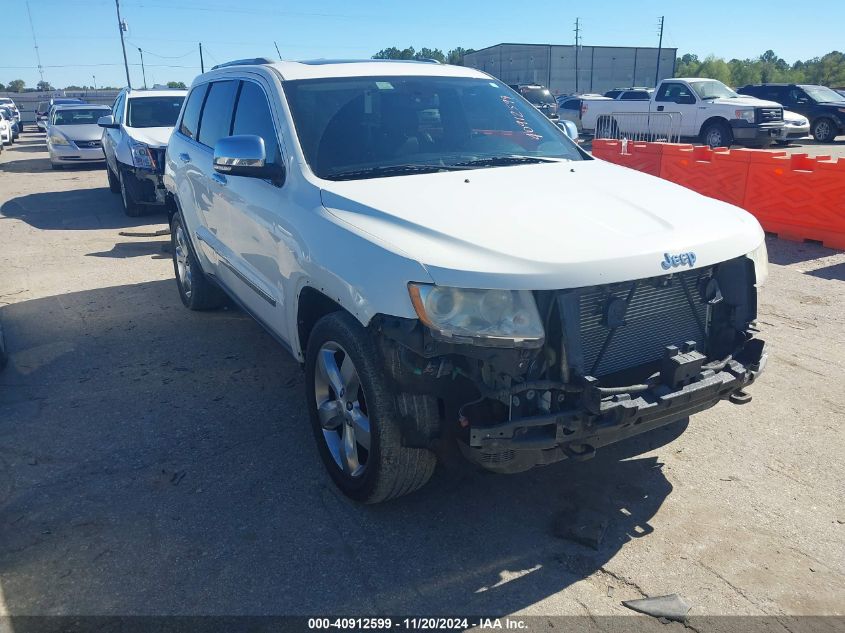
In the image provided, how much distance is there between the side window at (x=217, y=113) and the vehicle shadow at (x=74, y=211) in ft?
20.1

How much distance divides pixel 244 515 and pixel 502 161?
2.36 meters

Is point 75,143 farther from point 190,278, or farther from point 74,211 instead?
point 190,278

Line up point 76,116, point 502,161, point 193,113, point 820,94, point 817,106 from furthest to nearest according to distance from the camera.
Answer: point 820,94
point 817,106
point 76,116
point 193,113
point 502,161

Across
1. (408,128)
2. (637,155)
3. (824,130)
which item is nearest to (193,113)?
(408,128)

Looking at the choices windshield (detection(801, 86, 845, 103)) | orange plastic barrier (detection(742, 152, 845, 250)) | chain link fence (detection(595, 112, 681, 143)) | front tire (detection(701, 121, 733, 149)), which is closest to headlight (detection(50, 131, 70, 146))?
chain link fence (detection(595, 112, 681, 143))

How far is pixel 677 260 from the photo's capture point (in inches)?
113

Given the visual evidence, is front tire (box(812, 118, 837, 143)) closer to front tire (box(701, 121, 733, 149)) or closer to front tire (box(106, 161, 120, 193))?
front tire (box(701, 121, 733, 149))

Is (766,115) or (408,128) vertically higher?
(408,128)

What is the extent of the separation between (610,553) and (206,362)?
3.37m

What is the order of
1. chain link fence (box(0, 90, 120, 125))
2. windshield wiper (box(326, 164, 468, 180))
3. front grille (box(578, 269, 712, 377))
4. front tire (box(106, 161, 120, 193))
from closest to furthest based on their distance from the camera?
front grille (box(578, 269, 712, 377))
windshield wiper (box(326, 164, 468, 180))
front tire (box(106, 161, 120, 193))
chain link fence (box(0, 90, 120, 125))

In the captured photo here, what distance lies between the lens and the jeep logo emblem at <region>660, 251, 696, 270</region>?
9.27 feet

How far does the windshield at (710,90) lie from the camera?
19.7 meters

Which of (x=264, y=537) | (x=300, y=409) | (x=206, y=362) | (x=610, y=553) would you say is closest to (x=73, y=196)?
(x=206, y=362)

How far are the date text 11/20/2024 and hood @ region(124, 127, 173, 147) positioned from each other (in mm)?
9324
